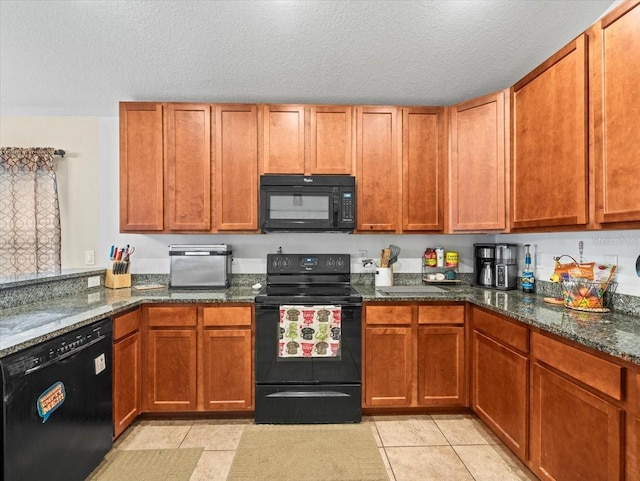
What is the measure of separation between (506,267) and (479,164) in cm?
83

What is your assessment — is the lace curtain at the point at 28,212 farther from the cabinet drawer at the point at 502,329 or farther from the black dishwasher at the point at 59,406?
the cabinet drawer at the point at 502,329

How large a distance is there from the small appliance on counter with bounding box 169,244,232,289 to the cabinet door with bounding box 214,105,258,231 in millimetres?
277

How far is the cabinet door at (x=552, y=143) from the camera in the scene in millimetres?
1683

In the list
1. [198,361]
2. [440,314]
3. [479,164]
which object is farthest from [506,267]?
[198,361]

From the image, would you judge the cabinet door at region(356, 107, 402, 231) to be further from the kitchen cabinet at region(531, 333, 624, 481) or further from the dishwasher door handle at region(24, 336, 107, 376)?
the dishwasher door handle at region(24, 336, 107, 376)

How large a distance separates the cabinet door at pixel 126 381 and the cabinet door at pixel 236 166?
41.5 inches

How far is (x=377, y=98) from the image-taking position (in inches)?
106

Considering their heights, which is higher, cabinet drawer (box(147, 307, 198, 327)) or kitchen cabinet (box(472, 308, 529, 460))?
cabinet drawer (box(147, 307, 198, 327))

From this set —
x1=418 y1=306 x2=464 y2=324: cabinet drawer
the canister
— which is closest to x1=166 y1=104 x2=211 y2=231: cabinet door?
x1=418 y1=306 x2=464 y2=324: cabinet drawer

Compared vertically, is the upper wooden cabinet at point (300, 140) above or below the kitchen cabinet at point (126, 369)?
above

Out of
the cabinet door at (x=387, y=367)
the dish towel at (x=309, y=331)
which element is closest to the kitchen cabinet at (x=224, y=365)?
the dish towel at (x=309, y=331)

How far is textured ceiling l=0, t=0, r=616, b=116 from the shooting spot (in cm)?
171

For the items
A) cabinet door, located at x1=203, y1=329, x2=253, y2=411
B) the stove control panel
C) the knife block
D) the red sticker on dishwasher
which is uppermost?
the stove control panel

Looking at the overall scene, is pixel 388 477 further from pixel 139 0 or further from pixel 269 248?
pixel 139 0
